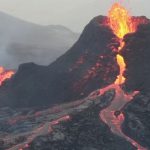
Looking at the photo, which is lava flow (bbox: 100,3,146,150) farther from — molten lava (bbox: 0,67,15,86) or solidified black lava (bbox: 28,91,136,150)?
molten lava (bbox: 0,67,15,86)

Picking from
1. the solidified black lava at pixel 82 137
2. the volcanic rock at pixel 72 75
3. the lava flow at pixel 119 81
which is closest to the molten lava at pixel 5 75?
the volcanic rock at pixel 72 75

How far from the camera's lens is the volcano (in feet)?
349

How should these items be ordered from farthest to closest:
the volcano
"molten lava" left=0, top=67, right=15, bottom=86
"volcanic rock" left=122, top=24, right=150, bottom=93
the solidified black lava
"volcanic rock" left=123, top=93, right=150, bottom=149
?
"molten lava" left=0, top=67, right=15, bottom=86 → "volcanic rock" left=122, top=24, right=150, bottom=93 → "volcanic rock" left=123, top=93, right=150, bottom=149 → the volcano → the solidified black lava

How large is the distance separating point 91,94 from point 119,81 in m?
8.55

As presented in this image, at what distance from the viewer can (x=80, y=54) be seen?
144500 millimetres

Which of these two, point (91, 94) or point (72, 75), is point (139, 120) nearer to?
point (91, 94)

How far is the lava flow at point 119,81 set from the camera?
11228 cm

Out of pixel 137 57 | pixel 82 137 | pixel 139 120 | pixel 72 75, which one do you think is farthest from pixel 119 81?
pixel 82 137

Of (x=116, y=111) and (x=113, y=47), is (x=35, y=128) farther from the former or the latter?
(x=113, y=47)

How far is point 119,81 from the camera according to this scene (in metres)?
131

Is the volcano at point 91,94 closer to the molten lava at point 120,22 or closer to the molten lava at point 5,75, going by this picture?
the molten lava at point 120,22

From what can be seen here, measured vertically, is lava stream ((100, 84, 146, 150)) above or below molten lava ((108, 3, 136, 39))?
below

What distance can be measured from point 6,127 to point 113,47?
3602cm

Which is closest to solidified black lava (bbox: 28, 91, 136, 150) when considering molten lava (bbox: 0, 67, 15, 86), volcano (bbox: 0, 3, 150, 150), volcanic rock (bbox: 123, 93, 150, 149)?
volcano (bbox: 0, 3, 150, 150)
